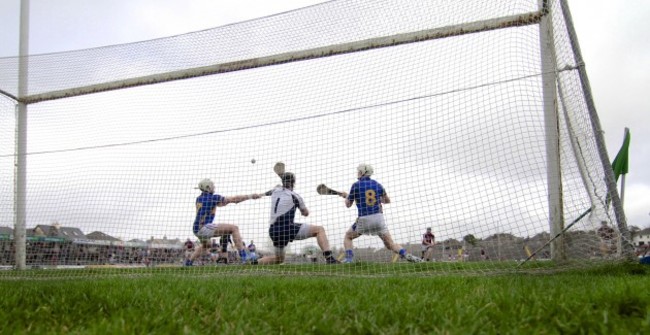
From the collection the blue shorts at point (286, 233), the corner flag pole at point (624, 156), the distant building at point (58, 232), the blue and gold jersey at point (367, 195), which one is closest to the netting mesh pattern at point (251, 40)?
the corner flag pole at point (624, 156)

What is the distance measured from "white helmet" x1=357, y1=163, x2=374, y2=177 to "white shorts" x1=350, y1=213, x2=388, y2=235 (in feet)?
1.68

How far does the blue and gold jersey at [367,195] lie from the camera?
5.56 meters

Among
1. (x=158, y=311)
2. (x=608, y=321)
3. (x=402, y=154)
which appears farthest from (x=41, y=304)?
(x=402, y=154)

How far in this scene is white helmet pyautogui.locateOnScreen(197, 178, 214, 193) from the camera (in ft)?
18.3

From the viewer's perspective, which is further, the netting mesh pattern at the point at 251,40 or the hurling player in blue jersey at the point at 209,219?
the hurling player in blue jersey at the point at 209,219

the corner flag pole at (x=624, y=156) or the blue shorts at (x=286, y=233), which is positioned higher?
the corner flag pole at (x=624, y=156)

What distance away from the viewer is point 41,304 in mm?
2367

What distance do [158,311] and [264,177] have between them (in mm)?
3102

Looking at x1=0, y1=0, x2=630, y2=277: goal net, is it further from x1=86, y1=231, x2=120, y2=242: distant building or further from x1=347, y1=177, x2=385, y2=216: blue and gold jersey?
x1=347, y1=177, x2=385, y2=216: blue and gold jersey

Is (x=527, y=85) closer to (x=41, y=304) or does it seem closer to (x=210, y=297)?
(x=210, y=297)

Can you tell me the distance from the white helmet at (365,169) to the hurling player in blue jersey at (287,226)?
28.5 inches

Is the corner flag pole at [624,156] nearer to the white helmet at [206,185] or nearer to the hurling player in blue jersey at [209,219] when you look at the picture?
the hurling player in blue jersey at [209,219]

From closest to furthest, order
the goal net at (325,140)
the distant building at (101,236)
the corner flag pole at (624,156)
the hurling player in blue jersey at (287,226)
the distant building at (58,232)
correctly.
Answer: the goal net at (325,140) → the corner flag pole at (624,156) → the hurling player in blue jersey at (287,226) → the distant building at (101,236) → the distant building at (58,232)

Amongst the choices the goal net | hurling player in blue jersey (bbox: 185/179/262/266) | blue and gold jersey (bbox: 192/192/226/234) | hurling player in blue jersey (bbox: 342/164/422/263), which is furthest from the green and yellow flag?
blue and gold jersey (bbox: 192/192/226/234)
